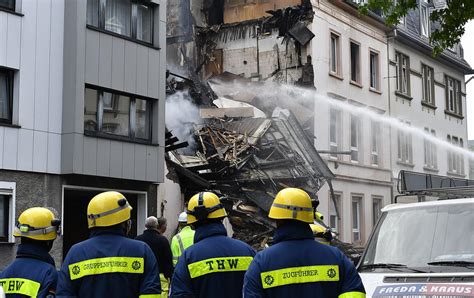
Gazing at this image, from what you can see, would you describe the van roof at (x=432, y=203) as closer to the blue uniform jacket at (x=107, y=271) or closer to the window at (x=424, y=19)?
the blue uniform jacket at (x=107, y=271)

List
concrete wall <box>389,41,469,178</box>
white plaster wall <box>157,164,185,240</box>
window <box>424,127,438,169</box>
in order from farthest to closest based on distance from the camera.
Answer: window <box>424,127,438,169</box>, concrete wall <box>389,41,469,178</box>, white plaster wall <box>157,164,185,240</box>

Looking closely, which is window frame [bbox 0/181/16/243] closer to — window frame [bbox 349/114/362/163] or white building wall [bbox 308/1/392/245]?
white building wall [bbox 308/1/392/245]

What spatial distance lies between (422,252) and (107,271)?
288 centimetres

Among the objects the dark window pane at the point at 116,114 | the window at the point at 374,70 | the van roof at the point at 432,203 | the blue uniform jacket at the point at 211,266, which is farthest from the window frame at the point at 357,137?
the blue uniform jacket at the point at 211,266

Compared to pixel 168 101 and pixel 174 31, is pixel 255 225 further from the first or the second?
pixel 174 31

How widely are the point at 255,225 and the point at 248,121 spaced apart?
3.87 meters

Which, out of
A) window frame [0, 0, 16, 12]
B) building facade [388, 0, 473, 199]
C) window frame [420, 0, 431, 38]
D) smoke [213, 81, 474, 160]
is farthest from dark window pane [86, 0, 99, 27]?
window frame [420, 0, 431, 38]

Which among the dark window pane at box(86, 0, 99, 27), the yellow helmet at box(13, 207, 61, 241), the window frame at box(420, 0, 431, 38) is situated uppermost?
the window frame at box(420, 0, 431, 38)

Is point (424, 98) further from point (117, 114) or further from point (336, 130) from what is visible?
point (117, 114)

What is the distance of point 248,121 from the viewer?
84.1 ft

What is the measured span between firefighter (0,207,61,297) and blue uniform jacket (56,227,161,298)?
51cm

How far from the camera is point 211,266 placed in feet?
17.2

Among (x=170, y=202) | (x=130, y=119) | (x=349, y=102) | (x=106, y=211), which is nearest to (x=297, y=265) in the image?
(x=106, y=211)

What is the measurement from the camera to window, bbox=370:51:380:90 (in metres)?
30.9
